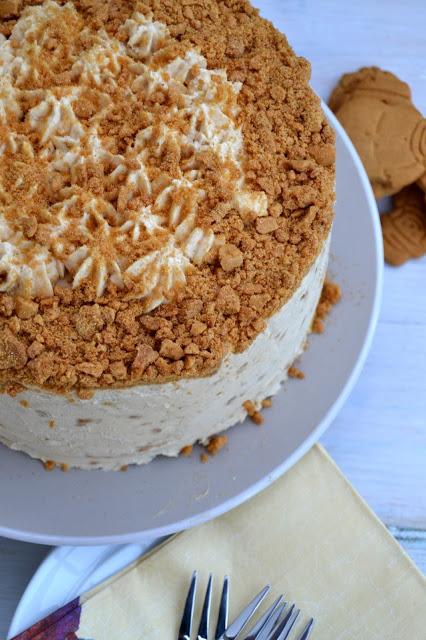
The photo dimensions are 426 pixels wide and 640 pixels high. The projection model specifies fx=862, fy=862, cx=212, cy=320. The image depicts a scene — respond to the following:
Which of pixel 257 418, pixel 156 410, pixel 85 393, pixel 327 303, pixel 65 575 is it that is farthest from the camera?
pixel 327 303

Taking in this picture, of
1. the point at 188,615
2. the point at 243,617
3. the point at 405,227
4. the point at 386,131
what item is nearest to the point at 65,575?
the point at 188,615

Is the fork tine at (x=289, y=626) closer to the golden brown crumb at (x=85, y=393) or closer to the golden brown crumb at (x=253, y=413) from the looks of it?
the golden brown crumb at (x=253, y=413)

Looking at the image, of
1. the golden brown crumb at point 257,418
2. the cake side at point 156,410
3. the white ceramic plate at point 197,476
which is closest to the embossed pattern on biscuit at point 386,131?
the white ceramic plate at point 197,476

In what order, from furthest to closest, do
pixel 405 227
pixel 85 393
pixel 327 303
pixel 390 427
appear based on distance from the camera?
pixel 405 227 → pixel 390 427 → pixel 327 303 → pixel 85 393

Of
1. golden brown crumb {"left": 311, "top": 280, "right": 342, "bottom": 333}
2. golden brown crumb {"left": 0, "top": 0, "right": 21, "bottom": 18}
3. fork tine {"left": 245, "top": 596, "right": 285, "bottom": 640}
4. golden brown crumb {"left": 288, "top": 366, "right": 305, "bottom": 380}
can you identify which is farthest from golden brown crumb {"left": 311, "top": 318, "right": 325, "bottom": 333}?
golden brown crumb {"left": 0, "top": 0, "right": 21, "bottom": 18}

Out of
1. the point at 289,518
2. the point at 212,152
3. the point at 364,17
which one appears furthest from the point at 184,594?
the point at 364,17

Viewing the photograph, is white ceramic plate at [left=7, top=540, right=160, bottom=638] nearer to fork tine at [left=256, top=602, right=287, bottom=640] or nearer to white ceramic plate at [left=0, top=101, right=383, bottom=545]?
white ceramic plate at [left=0, top=101, right=383, bottom=545]

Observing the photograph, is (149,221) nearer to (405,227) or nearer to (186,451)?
(186,451)

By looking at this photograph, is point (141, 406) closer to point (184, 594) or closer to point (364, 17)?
point (184, 594)
